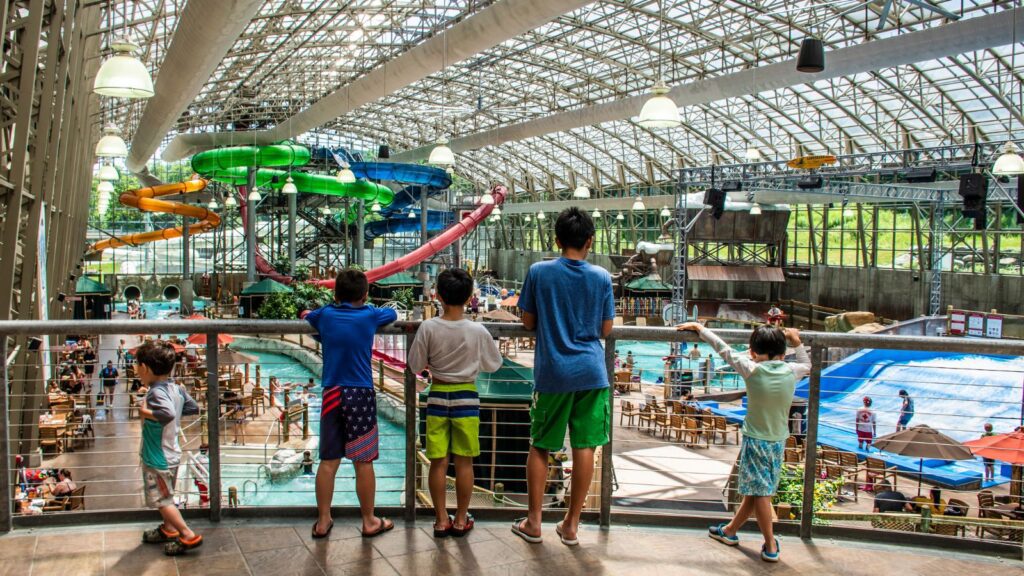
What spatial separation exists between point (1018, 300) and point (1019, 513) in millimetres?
15959

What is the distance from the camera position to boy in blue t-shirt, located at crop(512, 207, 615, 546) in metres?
2.82

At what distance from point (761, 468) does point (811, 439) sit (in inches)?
13.1

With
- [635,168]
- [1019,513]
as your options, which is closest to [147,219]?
[635,168]

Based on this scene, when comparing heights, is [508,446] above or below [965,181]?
below

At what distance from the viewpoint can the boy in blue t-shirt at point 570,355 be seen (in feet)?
9.26

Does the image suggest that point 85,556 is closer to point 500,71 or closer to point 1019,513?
point 1019,513

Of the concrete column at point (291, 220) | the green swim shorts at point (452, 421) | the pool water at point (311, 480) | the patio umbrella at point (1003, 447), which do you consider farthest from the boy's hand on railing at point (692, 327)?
the concrete column at point (291, 220)

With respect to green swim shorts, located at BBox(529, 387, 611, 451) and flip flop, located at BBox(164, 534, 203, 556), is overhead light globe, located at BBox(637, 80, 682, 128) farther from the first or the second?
flip flop, located at BBox(164, 534, 203, 556)

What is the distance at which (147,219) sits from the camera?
37500 mm

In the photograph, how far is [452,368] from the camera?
9.43 feet

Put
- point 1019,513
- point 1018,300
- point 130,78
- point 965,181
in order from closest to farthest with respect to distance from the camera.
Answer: point 130,78 → point 1019,513 → point 965,181 → point 1018,300

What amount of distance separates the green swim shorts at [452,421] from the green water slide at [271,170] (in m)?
21.0

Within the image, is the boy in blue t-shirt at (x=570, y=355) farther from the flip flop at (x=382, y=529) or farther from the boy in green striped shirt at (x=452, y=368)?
the flip flop at (x=382, y=529)

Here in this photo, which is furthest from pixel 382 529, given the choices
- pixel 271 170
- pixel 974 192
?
pixel 271 170
